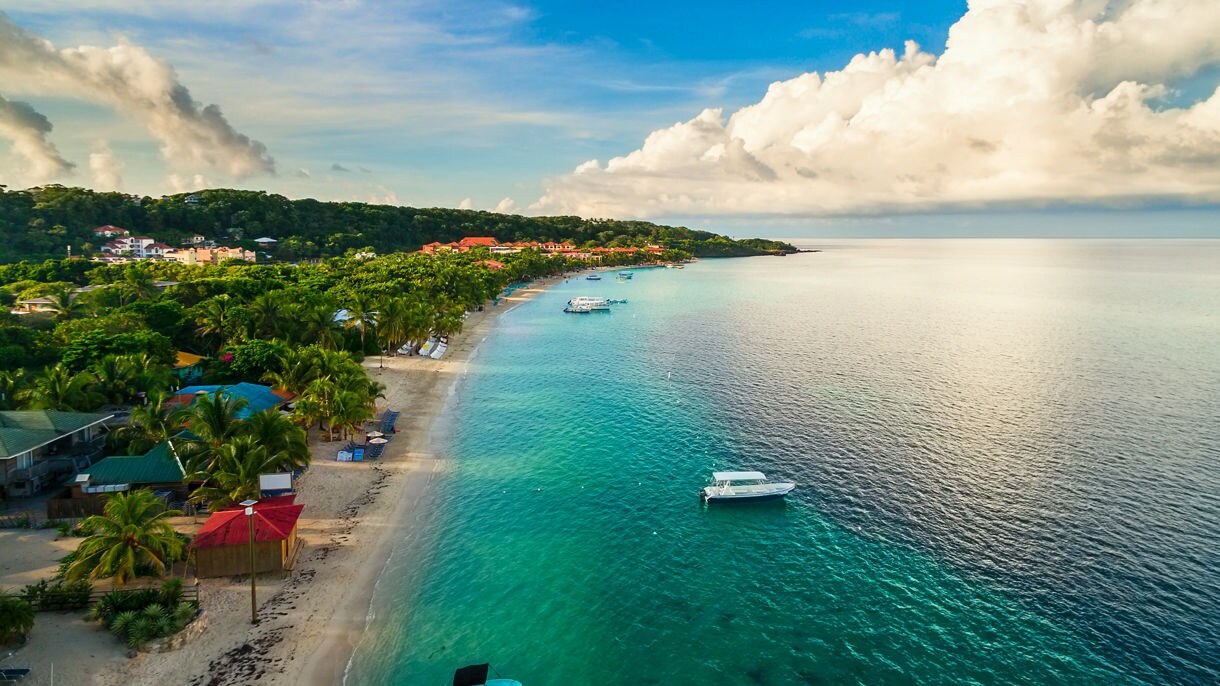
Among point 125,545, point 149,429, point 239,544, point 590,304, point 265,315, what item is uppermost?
point 265,315

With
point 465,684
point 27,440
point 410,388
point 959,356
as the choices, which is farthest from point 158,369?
point 959,356

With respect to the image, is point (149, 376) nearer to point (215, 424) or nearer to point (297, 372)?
point (297, 372)

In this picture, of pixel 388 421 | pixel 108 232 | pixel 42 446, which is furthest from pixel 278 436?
pixel 108 232

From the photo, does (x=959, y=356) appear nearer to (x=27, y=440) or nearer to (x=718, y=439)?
(x=718, y=439)

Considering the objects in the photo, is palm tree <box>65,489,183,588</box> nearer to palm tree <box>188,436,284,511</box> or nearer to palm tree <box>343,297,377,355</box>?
palm tree <box>188,436,284,511</box>

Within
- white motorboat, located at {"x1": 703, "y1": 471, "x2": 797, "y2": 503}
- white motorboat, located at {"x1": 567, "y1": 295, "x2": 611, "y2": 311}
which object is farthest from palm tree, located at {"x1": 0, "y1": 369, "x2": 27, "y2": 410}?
white motorboat, located at {"x1": 567, "y1": 295, "x2": 611, "y2": 311}

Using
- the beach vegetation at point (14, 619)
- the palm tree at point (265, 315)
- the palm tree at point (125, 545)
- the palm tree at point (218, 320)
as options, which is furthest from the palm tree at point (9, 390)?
the beach vegetation at point (14, 619)
